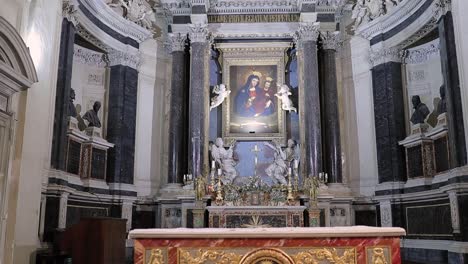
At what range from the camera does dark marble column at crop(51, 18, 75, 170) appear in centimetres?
918

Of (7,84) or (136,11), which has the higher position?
(136,11)

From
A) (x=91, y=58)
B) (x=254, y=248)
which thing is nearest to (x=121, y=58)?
(x=91, y=58)

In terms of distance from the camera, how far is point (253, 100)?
13164mm

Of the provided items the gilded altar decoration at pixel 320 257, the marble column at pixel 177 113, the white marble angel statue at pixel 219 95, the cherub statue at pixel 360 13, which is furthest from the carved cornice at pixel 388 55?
the gilded altar decoration at pixel 320 257

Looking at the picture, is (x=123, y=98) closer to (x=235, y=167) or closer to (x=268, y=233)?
(x=235, y=167)

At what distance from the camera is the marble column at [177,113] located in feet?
40.6

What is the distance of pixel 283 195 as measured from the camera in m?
11.5

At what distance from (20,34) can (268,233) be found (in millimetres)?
4116

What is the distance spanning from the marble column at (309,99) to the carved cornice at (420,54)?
2.32 metres

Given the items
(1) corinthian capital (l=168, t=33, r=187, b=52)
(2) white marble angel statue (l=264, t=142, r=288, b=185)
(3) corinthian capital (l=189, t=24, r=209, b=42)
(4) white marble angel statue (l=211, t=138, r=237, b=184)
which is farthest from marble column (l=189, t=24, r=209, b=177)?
(2) white marble angel statue (l=264, t=142, r=288, b=185)

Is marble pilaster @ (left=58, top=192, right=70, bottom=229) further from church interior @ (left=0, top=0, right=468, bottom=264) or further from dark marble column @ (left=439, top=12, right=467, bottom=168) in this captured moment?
dark marble column @ (left=439, top=12, right=467, bottom=168)

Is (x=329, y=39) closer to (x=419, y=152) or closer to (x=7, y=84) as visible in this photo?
(x=419, y=152)

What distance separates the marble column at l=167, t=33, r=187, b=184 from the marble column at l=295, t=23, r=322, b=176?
10.2ft

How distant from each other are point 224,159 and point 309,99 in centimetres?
272
